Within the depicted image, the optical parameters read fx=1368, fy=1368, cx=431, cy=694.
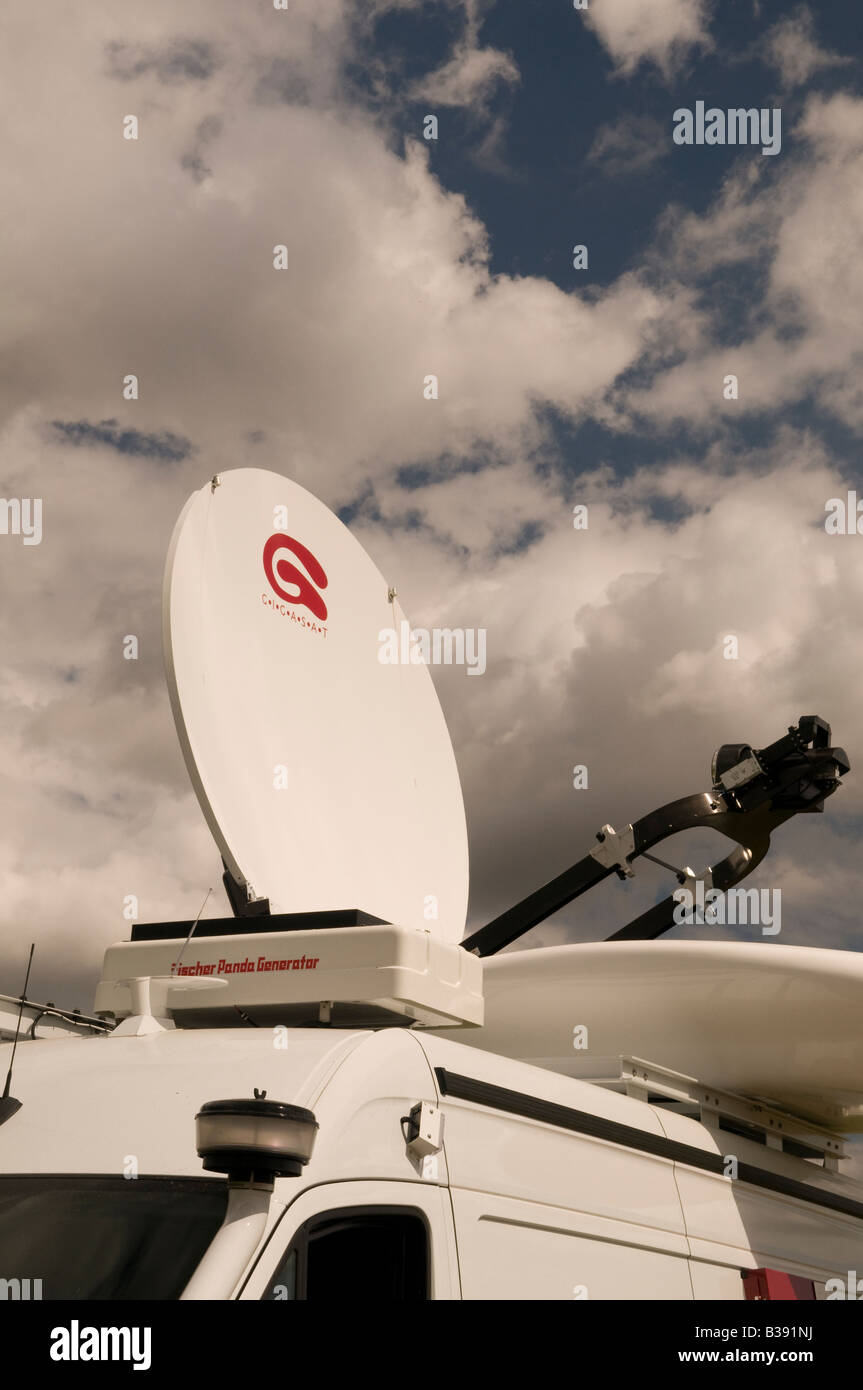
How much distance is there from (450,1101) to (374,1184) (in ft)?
1.72

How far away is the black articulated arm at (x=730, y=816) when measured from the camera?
26.5 ft

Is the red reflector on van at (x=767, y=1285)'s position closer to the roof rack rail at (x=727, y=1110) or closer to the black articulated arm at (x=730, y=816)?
the roof rack rail at (x=727, y=1110)

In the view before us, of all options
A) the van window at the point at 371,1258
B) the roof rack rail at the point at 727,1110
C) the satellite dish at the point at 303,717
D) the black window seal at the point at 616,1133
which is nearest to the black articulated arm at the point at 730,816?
the satellite dish at the point at 303,717

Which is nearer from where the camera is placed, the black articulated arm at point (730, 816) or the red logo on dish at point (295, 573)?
the red logo on dish at point (295, 573)

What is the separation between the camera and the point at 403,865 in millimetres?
7457

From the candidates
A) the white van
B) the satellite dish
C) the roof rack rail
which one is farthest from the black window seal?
the satellite dish

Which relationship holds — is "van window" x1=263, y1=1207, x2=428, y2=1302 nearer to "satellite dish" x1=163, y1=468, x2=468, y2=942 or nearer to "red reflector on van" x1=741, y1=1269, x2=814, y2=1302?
"satellite dish" x1=163, y1=468, x2=468, y2=942

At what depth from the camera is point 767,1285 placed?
553 cm

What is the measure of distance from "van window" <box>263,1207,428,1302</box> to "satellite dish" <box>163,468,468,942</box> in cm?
223

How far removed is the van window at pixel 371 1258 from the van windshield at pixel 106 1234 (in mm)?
351

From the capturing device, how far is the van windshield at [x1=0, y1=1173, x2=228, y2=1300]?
3.27 m

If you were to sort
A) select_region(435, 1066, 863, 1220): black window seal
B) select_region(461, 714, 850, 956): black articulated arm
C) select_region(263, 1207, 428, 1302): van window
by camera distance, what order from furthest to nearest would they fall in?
select_region(461, 714, 850, 956): black articulated arm → select_region(435, 1066, 863, 1220): black window seal → select_region(263, 1207, 428, 1302): van window

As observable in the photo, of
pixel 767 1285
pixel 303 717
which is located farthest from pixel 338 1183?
pixel 303 717
